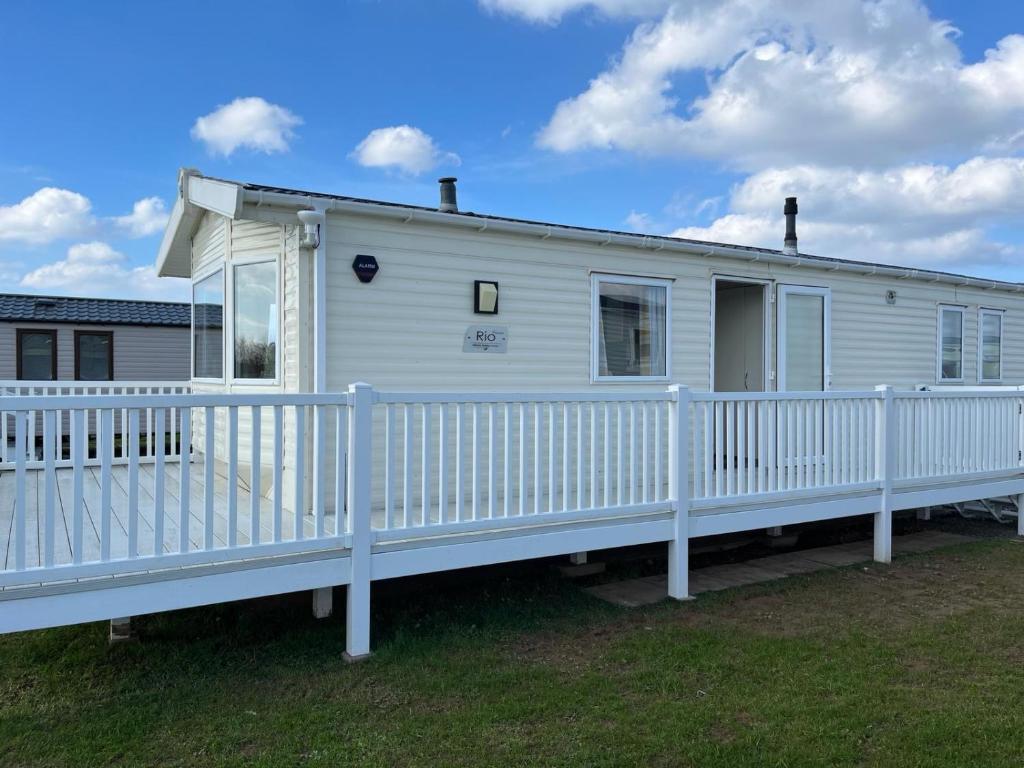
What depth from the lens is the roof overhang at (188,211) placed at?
4.72 m

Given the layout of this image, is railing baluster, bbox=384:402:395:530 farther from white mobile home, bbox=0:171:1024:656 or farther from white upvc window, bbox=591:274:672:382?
white upvc window, bbox=591:274:672:382

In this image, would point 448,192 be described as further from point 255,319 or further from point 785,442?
point 785,442

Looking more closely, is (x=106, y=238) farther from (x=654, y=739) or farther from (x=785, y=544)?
(x=654, y=739)

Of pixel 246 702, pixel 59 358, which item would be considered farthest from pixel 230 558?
pixel 59 358

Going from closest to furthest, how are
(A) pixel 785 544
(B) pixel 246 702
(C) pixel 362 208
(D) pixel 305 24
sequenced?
(B) pixel 246 702 < (C) pixel 362 208 < (A) pixel 785 544 < (D) pixel 305 24

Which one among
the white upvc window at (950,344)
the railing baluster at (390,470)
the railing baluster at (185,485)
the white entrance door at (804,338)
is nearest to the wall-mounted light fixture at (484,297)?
the railing baluster at (390,470)

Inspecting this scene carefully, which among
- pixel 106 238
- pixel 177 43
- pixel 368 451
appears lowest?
pixel 368 451

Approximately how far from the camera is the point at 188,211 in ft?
21.2

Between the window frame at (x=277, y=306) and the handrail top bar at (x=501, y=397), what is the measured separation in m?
1.66

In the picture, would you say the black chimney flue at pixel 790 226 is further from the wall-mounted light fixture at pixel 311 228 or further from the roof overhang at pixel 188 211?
the roof overhang at pixel 188 211

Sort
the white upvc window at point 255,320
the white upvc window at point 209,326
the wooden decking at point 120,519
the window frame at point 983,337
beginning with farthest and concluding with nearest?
the window frame at point 983,337 → the white upvc window at point 209,326 → the white upvc window at point 255,320 → the wooden decking at point 120,519

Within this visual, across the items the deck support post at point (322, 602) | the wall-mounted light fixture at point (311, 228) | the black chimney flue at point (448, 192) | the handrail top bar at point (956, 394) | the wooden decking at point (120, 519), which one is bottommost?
the deck support post at point (322, 602)

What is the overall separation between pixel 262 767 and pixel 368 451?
153cm

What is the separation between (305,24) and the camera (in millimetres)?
9367
